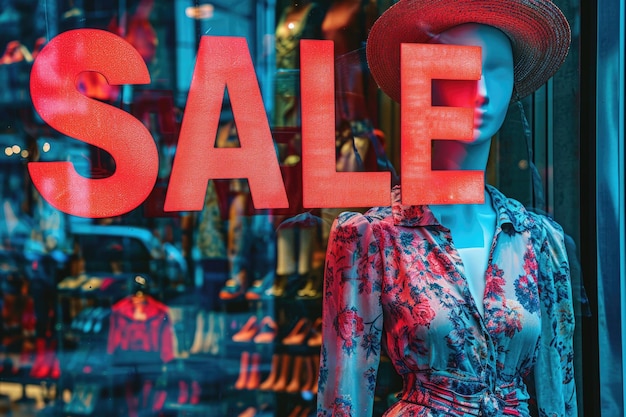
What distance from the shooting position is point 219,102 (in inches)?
60.6

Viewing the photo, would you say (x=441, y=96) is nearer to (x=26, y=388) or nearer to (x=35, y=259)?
(x=35, y=259)

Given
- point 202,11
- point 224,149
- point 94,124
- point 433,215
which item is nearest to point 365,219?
point 433,215

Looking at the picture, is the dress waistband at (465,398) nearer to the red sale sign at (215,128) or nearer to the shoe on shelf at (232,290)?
the red sale sign at (215,128)

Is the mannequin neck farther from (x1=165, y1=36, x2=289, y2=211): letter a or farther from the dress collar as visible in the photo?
(x1=165, y1=36, x2=289, y2=211): letter a

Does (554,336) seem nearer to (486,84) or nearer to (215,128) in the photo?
(486,84)

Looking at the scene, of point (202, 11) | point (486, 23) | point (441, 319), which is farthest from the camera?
point (202, 11)

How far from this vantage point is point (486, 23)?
145 centimetres

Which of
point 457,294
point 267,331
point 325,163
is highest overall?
point 325,163

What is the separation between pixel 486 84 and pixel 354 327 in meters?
0.63

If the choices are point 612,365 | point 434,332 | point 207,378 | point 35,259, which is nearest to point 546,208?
point 612,365

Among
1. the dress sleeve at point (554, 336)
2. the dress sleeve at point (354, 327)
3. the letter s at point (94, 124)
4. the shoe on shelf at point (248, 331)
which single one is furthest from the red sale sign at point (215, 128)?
the shoe on shelf at point (248, 331)

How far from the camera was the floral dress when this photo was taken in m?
1.35

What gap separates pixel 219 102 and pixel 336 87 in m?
0.49

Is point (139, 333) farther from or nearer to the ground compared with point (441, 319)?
nearer to the ground
